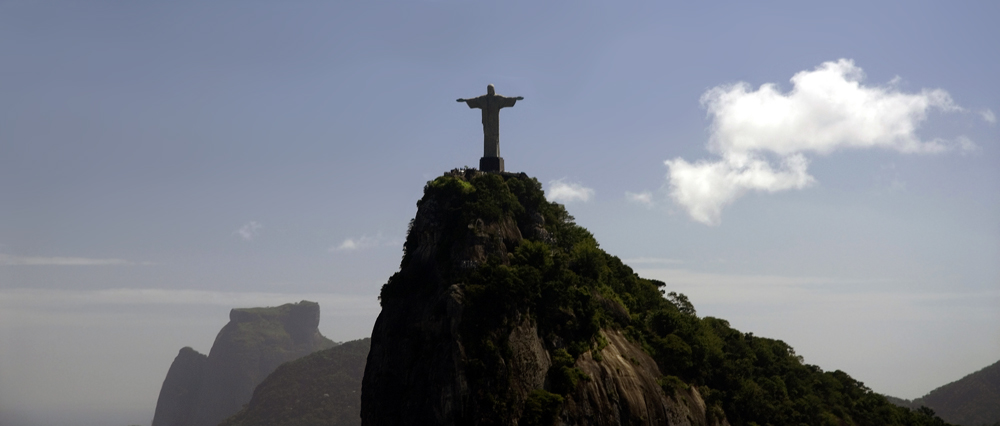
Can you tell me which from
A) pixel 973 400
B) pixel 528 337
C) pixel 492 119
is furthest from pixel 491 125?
pixel 973 400

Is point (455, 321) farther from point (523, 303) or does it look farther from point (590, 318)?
point (590, 318)

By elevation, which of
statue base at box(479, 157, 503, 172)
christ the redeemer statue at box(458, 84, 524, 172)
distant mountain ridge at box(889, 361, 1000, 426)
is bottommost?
distant mountain ridge at box(889, 361, 1000, 426)

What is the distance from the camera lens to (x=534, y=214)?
62219 mm

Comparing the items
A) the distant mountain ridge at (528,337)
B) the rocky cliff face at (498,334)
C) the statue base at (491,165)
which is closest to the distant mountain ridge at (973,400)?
the distant mountain ridge at (528,337)

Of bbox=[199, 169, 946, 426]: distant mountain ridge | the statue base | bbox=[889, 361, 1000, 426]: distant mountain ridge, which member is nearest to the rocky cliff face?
bbox=[199, 169, 946, 426]: distant mountain ridge

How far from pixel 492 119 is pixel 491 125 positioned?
542mm

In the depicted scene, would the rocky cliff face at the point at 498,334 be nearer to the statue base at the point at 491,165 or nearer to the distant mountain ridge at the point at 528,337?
the distant mountain ridge at the point at 528,337

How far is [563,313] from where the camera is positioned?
54.6 meters

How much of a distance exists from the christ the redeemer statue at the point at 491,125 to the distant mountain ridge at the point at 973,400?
14786cm

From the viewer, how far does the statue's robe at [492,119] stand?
6538cm

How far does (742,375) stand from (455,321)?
30.5 meters

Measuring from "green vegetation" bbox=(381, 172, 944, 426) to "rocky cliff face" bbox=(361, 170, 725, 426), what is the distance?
0.37ft

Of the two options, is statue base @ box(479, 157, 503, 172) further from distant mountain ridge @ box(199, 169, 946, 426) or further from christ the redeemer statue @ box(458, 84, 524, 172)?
distant mountain ridge @ box(199, 169, 946, 426)

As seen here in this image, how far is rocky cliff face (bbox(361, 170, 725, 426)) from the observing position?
48.5m
